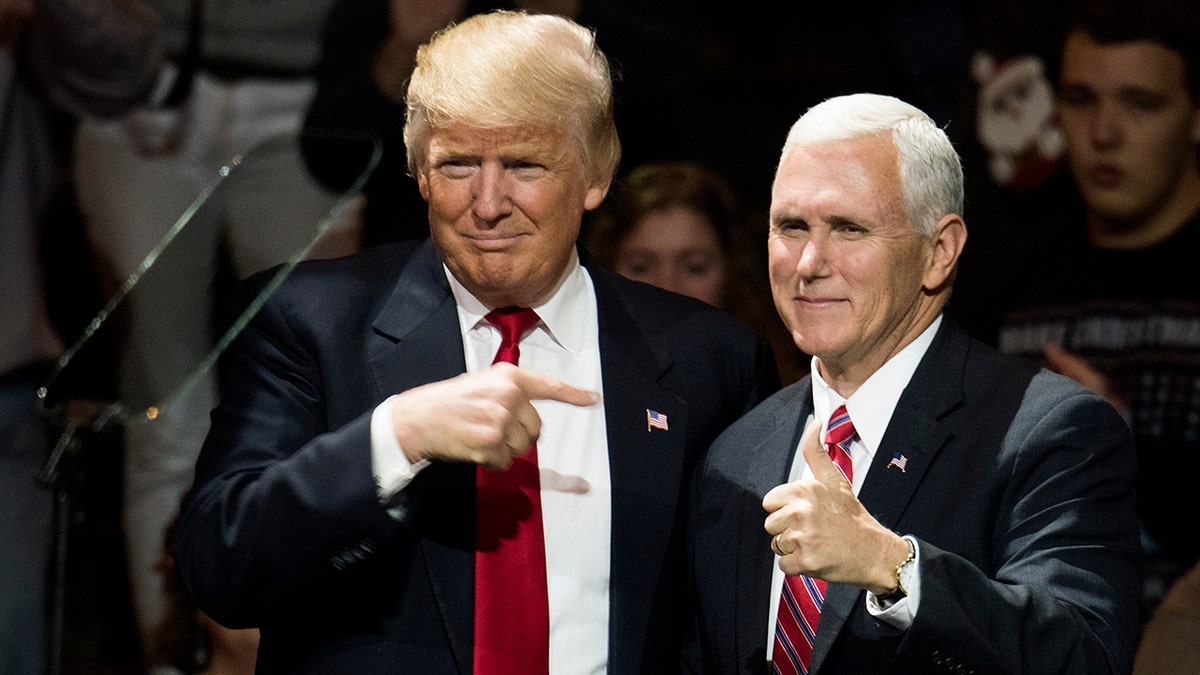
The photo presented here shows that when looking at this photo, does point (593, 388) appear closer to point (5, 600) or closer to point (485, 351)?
point (485, 351)

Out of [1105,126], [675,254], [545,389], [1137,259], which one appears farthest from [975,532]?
[1105,126]

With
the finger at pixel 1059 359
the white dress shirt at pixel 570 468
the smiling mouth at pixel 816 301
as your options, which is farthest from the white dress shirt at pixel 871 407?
the finger at pixel 1059 359

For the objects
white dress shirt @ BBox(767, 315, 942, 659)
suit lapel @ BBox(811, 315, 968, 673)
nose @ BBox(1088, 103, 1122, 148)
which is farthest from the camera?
nose @ BBox(1088, 103, 1122, 148)

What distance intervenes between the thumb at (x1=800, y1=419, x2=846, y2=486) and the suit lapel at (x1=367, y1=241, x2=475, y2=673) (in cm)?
53

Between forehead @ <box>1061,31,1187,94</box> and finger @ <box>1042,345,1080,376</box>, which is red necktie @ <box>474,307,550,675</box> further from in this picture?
forehead @ <box>1061,31,1187,94</box>

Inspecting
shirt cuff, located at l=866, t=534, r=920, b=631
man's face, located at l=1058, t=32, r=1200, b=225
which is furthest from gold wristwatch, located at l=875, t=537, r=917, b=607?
man's face, located at l=1058, t=32, r=1200, b=225

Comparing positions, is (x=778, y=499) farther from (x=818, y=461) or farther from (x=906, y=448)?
(x=906, y=448)

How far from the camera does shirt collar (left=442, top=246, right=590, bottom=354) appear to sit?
6.64 ft

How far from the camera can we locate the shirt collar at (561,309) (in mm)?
2025

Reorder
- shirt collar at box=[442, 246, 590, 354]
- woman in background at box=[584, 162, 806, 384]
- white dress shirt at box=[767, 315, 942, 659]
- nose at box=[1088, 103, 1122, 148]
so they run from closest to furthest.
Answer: white dress shirt at box=[767, 315, 942, 659] < shirt collar at box=[442, 246, 590, 354] < woman in background at box=[584, 162, 806, 384] < nose at box=[1088, 103, 1122, 148]

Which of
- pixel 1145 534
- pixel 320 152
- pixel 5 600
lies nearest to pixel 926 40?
pixel 1145 534

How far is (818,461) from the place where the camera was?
162 centimetres

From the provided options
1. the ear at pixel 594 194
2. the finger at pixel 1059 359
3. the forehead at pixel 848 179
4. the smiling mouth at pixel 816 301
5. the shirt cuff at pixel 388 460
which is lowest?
the finger at pixel 1059 359

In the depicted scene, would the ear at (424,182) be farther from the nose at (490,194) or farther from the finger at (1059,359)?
the finger at (1059,359)
